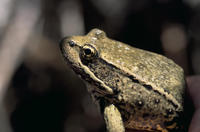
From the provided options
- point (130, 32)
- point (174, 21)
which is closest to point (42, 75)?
point (130, 32)

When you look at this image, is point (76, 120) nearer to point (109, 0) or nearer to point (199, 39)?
point (109, 0)

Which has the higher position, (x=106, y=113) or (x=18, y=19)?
(x=18, y=19)

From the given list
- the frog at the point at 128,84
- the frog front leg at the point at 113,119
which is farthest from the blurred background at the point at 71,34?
the frog front leg at the point at 113,119

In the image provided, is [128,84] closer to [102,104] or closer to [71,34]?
[102,104]

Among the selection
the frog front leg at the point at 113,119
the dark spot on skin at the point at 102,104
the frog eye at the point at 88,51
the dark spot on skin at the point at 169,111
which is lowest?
the dark spot on skin at the point at 169,111

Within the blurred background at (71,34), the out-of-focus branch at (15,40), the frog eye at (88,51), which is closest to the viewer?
the frog eye at (88,51)

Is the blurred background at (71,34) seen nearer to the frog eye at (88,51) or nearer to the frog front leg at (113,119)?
the frog eye at (88,51)

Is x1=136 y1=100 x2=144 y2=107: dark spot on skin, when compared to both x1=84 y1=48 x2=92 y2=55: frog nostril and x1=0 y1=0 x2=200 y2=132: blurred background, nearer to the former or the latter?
x1=84 y1=48 x2=92 y2=55: frog nostril
